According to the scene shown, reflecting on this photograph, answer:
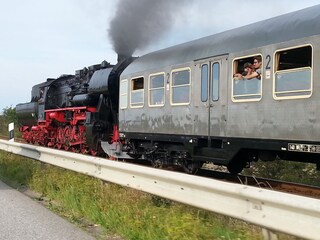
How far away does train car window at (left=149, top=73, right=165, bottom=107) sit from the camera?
1077 cm

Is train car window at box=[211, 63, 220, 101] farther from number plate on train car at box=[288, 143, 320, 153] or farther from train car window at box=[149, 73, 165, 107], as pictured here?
number plate on train car at box=[288, 143, 320, 153]

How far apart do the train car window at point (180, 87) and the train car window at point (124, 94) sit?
250 cm

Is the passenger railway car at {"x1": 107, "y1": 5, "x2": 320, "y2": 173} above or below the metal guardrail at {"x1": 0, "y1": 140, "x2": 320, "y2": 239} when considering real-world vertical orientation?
above

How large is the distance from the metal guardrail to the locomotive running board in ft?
20.9

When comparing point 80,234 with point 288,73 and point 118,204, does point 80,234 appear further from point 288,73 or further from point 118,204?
point 288,73

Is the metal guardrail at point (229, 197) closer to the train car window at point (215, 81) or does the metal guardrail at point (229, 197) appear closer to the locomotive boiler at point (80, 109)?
the train car window at point (215, 81)

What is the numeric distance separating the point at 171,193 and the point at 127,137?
7.33 metres

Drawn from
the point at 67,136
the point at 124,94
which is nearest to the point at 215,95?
the point at 124,94

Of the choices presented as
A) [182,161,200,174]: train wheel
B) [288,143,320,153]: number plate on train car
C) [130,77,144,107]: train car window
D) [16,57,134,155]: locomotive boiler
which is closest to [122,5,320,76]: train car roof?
[130,77,144,107]: train car window

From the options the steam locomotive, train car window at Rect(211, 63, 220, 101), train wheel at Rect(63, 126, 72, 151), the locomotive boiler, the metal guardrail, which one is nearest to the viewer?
the metal guardrail

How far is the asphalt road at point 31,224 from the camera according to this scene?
5.37 m

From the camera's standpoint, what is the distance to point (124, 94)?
12711 millimetres

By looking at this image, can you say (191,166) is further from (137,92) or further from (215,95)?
(137,92)

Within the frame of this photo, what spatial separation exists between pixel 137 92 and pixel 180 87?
213cm
